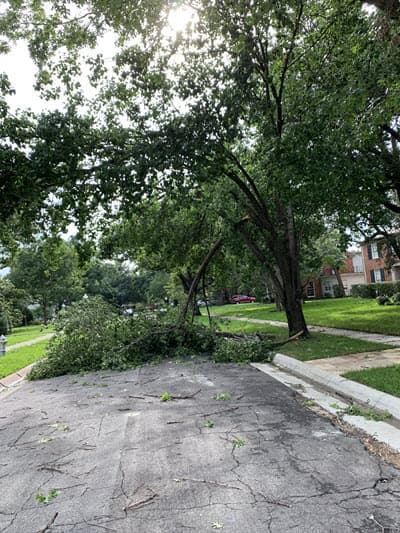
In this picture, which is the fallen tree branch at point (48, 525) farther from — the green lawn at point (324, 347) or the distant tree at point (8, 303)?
the distant tree at point (8, 303)

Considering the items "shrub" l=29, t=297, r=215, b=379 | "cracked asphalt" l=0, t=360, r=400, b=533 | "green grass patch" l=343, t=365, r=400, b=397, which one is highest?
"shrub" l=29, t=297, r=215, b=379

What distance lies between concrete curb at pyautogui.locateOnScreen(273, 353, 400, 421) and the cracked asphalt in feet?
2.44

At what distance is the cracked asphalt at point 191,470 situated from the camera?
2848 mm

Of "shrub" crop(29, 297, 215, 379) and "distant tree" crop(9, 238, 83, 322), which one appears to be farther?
"distant tree" crop(9, 238, 83, 322)

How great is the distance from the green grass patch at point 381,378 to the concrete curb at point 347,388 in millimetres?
147

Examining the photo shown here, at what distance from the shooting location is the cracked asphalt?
9.34ft

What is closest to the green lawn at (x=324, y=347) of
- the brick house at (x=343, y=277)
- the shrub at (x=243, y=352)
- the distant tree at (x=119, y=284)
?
the shrub at (x=243, y=352)

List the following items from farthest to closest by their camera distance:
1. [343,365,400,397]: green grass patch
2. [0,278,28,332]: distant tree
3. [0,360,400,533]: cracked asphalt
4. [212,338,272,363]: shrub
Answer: [0,278,28,332]: distant tree
[212,338,272,363]: shrub
[343,365,400,397]: green grass patch
[0,360,400,533]: cracked asphalt

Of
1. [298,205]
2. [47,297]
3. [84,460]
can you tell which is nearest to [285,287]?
[298,205]

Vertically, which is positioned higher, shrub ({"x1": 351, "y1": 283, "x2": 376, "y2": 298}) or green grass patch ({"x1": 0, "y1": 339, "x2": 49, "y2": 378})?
shrub ({"x1": 351, "y1": 283, "x2": 376, "y2": 298})

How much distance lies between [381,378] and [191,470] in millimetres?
3996

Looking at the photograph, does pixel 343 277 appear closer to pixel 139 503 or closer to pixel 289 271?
pixel 289 271

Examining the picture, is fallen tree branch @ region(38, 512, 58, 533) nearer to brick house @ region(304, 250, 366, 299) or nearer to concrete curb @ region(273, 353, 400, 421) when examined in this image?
concrete curb @ region(273, 353, 400, 421)

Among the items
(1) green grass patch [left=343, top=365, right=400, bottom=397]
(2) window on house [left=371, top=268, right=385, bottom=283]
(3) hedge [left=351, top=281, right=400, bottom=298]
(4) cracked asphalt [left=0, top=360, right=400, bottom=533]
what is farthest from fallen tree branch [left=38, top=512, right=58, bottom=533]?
(2) window on house [left=371, top=268, right=385, bottom=283]
